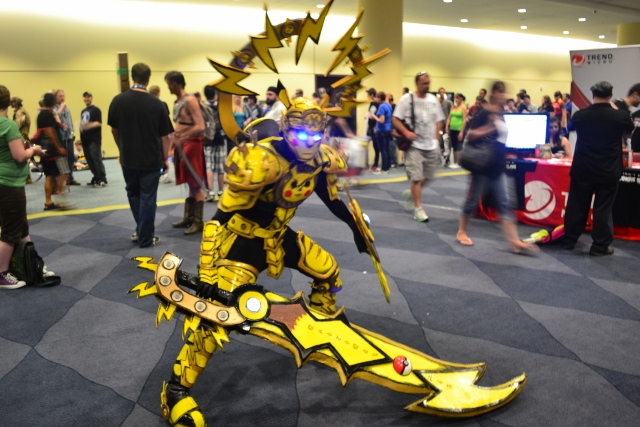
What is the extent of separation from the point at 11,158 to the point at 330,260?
2.54 metres

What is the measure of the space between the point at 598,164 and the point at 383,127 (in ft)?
18.6

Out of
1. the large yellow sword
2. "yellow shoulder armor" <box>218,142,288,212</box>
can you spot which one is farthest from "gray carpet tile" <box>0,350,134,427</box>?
"yellow shoulder armor" <box>218,142,288,212</box>

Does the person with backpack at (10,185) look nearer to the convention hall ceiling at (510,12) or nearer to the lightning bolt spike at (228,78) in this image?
the lightning bolt spike at (228,78)

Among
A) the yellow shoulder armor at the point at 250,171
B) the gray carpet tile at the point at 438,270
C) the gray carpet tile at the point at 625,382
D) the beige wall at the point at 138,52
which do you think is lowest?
the gray carpet tile at the point at 625,382

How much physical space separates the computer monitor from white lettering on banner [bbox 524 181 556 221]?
57 cm

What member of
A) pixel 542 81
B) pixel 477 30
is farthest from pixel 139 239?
pixel 542 81

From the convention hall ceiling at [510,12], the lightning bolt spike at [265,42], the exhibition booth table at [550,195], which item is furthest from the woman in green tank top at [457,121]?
the lightning bolt spike at [265,42]

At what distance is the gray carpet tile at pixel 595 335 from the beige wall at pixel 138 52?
828 centimetres

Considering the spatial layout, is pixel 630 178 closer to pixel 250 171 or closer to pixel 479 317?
pixel 479 317

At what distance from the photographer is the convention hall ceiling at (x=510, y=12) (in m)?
13.3

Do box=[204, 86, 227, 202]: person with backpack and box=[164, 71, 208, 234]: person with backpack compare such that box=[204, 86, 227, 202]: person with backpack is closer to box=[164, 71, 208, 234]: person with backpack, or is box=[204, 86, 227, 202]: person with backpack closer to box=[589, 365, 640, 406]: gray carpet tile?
box=[164, 71, 208, 234]: person with backpack

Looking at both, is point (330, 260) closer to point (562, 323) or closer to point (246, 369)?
point (246, 369)

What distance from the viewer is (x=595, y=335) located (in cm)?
333

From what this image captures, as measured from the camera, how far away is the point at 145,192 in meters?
5.03
